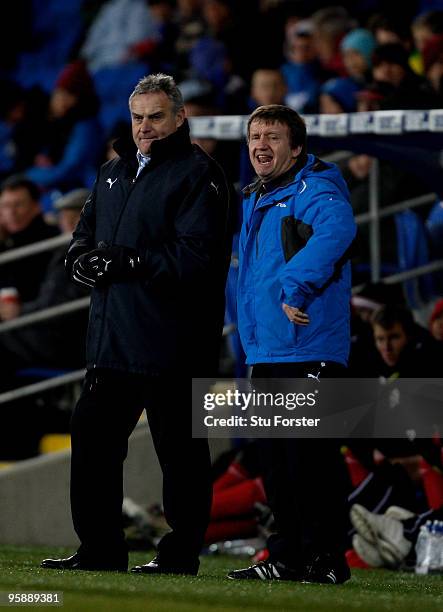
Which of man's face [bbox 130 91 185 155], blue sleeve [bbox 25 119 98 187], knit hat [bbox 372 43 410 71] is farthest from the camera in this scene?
blue sleeve [bbox 25 119 98 187]

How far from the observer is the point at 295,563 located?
5.87m

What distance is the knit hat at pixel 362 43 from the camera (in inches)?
440

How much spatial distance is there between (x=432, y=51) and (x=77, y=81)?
14.4 ft

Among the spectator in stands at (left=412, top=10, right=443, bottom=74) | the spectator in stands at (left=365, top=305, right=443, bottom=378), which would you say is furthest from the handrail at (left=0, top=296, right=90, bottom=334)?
the spectator in stands at (left=412, top=10, right=443, bottom=74)

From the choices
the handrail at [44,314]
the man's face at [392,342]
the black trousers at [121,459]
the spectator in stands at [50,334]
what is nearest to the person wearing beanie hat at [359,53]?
the spectator in stands at [50,334]

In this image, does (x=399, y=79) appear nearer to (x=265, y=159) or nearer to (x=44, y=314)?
(x=44, y=314)

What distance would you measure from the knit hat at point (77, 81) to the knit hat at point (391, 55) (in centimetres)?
431

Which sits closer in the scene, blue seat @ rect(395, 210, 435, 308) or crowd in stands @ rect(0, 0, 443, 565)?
crowd in stands @ rect(0, 0, 443, 565)

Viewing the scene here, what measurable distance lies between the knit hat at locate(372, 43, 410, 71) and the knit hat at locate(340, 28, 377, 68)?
Result: 1.07 metres

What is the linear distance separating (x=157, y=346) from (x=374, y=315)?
226 centimetres

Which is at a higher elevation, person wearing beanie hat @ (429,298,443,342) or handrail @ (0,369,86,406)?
person wearing beanie hat @ (429,298,443,342)

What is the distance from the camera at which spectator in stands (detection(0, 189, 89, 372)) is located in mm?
9446

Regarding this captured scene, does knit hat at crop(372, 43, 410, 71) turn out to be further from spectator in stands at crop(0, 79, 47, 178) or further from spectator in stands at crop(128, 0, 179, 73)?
spectator in stands at crop(0, 79, 47, 178)

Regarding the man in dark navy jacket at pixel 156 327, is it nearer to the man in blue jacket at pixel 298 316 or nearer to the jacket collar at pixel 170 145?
the jacket collar at pixel 170 145
